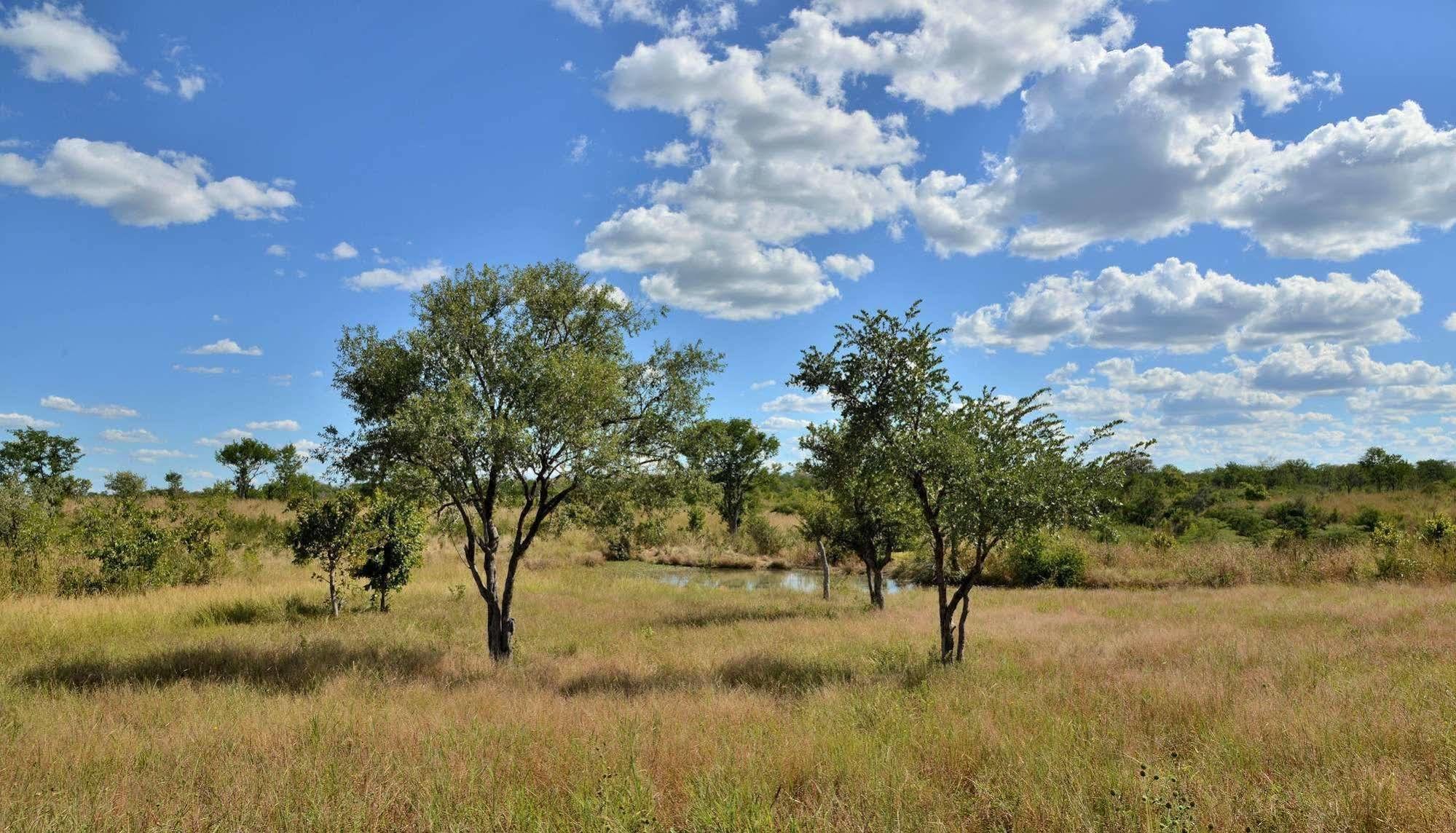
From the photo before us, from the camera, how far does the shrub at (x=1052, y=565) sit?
120 ft

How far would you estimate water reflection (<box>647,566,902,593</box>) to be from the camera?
37.4m

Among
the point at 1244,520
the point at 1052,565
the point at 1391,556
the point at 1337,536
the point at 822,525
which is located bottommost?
the point at 1052,565

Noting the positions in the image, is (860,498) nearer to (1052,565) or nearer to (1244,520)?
(1052,565)

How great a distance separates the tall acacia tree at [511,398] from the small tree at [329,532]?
8.00 meters

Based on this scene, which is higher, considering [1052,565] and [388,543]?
[388,543]

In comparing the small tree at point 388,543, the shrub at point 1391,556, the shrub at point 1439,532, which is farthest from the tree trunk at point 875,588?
the shrub at point 1439,532

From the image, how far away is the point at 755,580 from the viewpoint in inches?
1705

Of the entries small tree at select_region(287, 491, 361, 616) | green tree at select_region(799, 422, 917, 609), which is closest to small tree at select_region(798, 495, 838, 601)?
green tree at select_region(799, 422, 917, 609)

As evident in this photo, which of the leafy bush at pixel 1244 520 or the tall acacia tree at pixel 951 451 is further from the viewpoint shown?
the leafy bush at pixel 1244 520

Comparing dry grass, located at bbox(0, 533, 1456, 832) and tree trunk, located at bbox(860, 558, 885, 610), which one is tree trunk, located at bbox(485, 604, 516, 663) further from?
tree trunk, located at bbox(860, 558, 885, 610)

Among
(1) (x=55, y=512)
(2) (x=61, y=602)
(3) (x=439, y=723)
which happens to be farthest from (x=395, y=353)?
(1) (x=55, y=512)

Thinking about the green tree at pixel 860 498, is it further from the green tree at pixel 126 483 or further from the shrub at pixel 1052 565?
the green tree at pixel 126 483

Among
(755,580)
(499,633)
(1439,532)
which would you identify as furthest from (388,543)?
(1439,532)

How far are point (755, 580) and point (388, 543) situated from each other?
24.5 metres
